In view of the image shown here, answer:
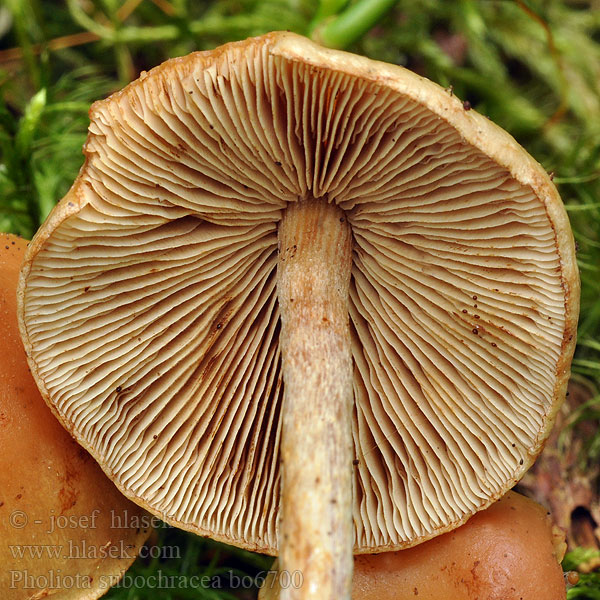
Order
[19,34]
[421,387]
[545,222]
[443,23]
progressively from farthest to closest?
1. [443,23]
2. [19,34]
3. [421,387]
4. [545,222]

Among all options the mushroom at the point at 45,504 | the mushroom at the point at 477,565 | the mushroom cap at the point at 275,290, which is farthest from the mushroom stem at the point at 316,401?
the mushroom at the point at 45,504

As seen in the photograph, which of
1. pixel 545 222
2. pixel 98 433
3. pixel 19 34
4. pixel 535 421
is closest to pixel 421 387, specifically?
pixel 535 421

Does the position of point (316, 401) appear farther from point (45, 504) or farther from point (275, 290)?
point (45, 504)

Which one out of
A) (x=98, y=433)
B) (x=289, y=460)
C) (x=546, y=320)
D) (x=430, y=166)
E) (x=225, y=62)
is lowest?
(x=98, y=433)

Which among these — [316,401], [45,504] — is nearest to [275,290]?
[316,401]

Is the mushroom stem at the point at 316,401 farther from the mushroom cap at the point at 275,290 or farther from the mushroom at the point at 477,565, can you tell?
the mushroom at the point at 477,565

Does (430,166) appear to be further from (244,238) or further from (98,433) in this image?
(98,433)
